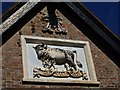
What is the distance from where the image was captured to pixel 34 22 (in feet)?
37.1

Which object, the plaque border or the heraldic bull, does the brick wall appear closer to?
the plaque border

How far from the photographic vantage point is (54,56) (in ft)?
35.7

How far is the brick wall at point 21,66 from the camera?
10078mm

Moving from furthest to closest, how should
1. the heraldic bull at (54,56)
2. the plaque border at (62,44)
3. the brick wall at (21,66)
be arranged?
1. the heraldic bull at (54,56)
2. the plaque border at (62,44)
3. the brick wall at (21,66)

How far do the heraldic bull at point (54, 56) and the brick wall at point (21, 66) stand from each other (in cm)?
48

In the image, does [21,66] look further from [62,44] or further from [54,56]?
[62,44]

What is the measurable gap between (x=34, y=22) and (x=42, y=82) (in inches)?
76.7

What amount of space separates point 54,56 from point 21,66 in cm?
106

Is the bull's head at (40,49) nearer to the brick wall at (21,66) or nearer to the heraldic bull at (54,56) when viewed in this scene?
the heraldic bull at (54,56)

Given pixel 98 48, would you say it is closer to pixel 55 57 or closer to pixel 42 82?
pixel 55 57

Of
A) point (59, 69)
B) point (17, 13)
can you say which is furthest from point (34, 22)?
point (59, 69)

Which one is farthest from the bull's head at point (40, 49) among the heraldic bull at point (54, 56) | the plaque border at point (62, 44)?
the plaque border at point (62, 44)

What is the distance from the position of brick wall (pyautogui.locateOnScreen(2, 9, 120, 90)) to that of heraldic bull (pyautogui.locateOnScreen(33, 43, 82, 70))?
476 millimetres

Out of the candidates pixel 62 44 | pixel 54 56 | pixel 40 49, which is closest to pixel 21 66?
pixel 40 49
